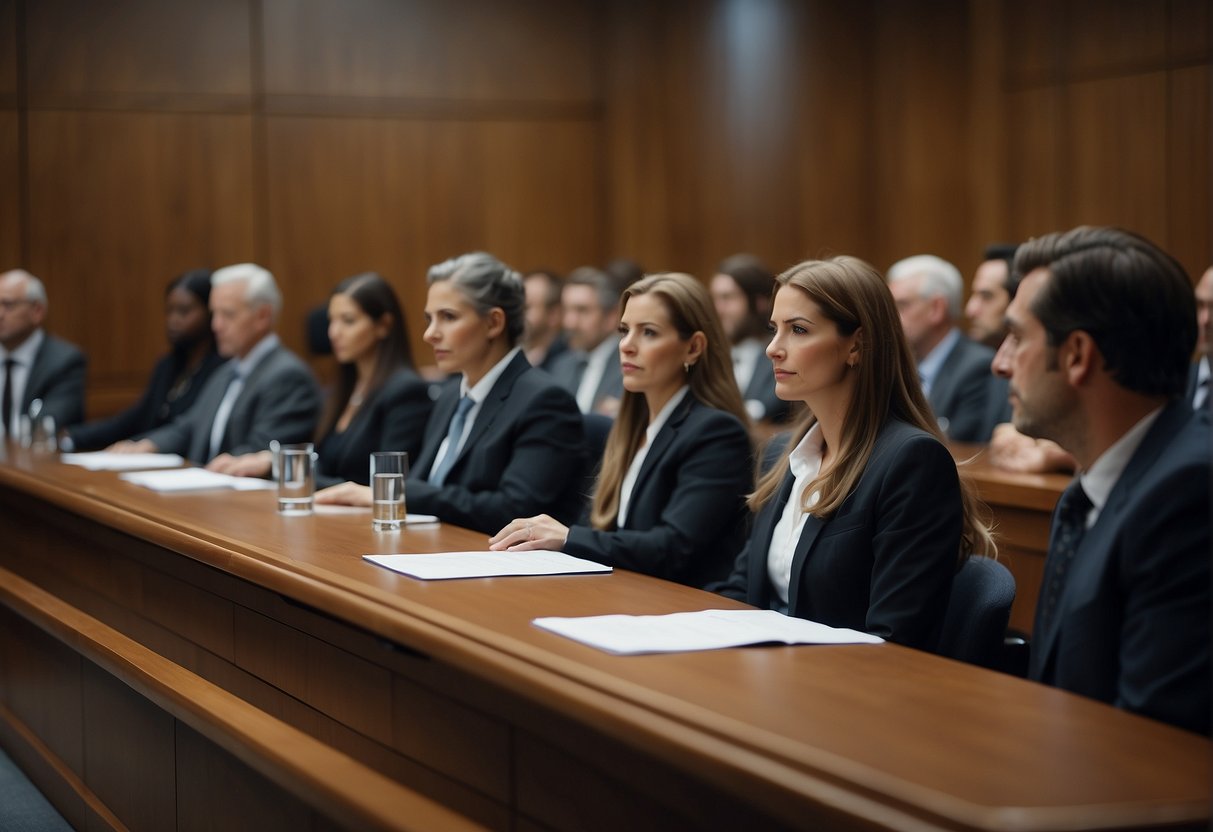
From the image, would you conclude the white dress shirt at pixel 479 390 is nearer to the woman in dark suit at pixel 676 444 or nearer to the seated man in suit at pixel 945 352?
the woman in dark suit at pixel 676 444

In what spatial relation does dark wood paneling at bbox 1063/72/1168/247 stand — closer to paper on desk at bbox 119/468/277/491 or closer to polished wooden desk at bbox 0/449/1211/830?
paper on desk at bbox 119/468/277/491

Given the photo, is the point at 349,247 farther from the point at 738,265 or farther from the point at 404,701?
the point at 404,701

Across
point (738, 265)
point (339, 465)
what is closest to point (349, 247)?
point (738, 265)

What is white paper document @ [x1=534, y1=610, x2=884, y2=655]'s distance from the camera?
2199 millimetres

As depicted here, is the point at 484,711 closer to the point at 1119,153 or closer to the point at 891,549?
the point at 891,549

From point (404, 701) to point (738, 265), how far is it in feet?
17.4

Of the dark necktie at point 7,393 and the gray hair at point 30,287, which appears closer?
the dark necktie at point 7,393

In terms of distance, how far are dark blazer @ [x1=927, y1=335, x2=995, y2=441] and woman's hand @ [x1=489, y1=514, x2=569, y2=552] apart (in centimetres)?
312

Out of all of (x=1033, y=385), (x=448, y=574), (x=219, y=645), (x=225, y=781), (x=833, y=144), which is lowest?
(x=225, y=781)

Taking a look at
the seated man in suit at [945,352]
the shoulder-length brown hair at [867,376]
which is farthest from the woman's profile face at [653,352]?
the seated man in suit at [945,352]

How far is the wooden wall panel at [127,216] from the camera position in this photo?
9062 millimetres

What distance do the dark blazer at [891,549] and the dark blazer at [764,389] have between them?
13.1 feet

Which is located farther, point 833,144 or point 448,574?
point 833,144

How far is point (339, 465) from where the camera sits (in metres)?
5.18
